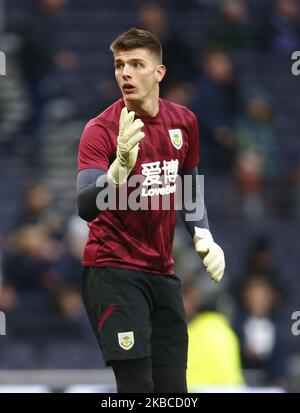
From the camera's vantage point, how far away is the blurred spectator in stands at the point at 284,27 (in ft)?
42.1

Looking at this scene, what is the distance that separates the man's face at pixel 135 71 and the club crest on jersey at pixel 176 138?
0.82 feet

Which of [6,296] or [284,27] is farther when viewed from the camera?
[284,27]

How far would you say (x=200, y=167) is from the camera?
12016 millimetres

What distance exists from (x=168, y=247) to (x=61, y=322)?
18.1 ft

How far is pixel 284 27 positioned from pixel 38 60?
8.87 feet

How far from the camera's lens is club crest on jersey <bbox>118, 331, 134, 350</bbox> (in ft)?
17.3

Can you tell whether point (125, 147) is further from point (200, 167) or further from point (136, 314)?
point (200, 167)

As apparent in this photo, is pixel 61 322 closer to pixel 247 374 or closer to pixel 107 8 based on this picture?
pixel 247 374

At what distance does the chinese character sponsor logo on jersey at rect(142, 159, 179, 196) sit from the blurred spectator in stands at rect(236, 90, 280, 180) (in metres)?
6.43

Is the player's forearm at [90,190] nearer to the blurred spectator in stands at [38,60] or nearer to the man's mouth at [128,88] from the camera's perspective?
the man's mouth at [128,88]

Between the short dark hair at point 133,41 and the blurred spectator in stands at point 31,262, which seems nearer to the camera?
the short dark hair at point 133,41

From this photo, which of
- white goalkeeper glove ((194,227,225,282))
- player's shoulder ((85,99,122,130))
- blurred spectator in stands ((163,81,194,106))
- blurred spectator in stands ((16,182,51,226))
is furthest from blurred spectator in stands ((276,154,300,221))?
player's shoulder ((85,99,122,130))

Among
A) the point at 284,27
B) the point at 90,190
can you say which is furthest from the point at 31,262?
the point at 90,190

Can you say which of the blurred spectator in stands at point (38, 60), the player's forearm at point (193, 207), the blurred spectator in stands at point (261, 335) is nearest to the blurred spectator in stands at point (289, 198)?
the blurred spectator in stands at point (261, 335)
